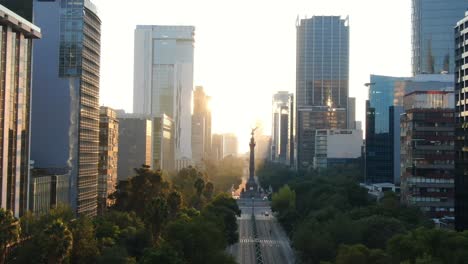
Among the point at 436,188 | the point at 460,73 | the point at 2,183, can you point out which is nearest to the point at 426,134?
the point at 436,188

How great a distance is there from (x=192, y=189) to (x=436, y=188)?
51.6 metres

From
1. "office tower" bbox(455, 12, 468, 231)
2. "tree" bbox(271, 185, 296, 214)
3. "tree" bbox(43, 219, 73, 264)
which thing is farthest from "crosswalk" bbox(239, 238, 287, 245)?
"tree" bbox(43, 219, 73, 264)

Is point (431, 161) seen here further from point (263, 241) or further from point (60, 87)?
point (60, 87)

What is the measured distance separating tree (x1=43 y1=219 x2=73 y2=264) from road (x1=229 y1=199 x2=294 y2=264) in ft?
134

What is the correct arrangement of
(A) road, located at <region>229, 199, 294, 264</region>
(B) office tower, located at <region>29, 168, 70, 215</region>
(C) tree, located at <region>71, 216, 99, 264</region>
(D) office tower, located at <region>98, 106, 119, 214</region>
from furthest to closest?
1. (D) office tower, located at <region>98, 106, 119, 214</region>
2. (A) road, located at <region>229, 199, 294, 264</region>
3. (B) office tower, located at <region>29, 168, 70, 215</region>
4. (C) tree, located at <region>71, 216, 99, 264</region>

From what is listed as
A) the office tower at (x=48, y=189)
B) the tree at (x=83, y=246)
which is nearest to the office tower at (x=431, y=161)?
the office tower at (x=48, y=189)

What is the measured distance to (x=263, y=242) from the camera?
11200 cm

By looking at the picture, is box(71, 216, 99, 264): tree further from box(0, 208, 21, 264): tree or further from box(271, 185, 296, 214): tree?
box(271, 185, 296, 214): tree

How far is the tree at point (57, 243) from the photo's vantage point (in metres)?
52.7

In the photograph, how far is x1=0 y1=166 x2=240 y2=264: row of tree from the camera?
2110 inches

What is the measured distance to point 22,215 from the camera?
74.1 metres

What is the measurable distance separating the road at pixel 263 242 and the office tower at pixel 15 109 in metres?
32.6

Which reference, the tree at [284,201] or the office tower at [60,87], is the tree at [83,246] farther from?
the tree at [284,201]

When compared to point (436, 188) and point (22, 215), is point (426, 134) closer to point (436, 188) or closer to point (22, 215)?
point (436, 188)
